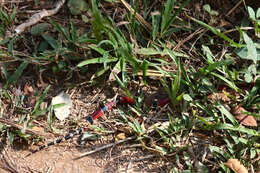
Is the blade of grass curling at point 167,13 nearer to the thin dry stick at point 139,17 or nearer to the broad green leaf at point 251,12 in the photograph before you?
the thin dry stick at point 139,17

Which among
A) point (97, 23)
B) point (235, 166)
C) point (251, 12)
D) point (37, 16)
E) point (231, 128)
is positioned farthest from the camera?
point (37, 16)

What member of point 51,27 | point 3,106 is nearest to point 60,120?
point 3,106

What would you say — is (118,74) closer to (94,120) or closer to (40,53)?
(94,120)

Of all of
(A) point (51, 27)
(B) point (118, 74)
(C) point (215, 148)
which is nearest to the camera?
(C) point (215, 148)

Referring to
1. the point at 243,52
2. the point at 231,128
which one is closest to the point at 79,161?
the point at 231,128

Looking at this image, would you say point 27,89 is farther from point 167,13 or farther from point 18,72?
point 167,13

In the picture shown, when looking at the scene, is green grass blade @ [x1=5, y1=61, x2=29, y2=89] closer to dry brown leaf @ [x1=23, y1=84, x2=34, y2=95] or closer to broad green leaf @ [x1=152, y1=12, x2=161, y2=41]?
dry brown leaf @ [x1=23, y1=84, x2=34, y2=95]
